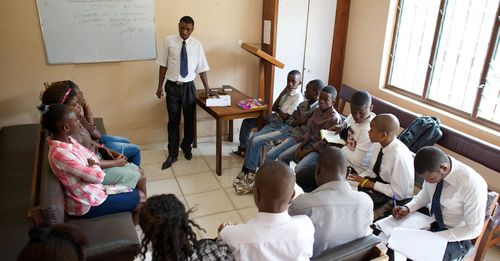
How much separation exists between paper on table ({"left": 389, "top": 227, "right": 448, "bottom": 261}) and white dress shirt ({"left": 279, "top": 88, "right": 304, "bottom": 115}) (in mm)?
1758

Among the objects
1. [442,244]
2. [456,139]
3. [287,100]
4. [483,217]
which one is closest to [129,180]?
[287,100]

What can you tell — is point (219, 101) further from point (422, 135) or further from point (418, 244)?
point (418, 244)

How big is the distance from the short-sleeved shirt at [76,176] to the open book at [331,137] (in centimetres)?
169

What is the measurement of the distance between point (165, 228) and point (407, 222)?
1.61m

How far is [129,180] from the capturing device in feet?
8.56

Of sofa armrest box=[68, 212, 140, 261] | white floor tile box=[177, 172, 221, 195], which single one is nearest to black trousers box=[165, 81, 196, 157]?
white floor tile box=[177, 172, 221, 195]

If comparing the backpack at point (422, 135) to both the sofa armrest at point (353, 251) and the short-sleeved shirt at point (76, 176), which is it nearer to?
the sofa armrest at point (353, 251)

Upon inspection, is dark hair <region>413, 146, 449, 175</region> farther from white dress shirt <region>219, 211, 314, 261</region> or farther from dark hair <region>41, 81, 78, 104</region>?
dark hair <region>41, 81, 78, 104</region>

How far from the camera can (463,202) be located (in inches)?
79.5

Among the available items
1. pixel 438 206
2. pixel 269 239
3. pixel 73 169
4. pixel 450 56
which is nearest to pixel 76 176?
pixel 73 169

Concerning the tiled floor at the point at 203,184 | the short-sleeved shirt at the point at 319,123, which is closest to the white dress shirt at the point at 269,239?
the tiled floor at the point at 203,184

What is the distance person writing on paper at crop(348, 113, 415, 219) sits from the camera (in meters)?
2.39

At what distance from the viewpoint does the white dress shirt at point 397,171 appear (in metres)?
2.38

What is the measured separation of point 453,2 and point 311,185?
2.16 m
